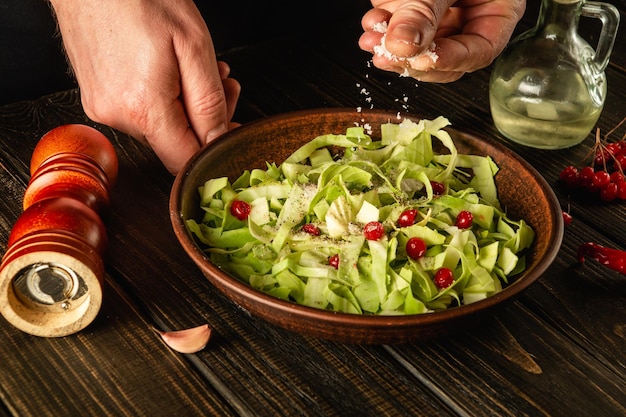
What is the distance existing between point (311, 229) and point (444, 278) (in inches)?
9.2

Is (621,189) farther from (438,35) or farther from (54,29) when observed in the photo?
(54,29)

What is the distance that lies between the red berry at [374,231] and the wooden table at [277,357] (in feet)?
0.56

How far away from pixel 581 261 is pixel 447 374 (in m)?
0.40

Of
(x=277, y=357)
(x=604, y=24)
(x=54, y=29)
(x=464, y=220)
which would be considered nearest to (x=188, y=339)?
(x=277, y=357)

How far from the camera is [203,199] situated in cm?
135

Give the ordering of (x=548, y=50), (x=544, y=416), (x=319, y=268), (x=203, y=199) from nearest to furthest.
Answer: (x=544, y=416) → (x=319, y=268) → (x=203, y=199) → (x=548, y=50)

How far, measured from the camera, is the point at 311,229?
1285mm

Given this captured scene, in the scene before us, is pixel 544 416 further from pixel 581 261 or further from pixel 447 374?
pixel 581 261

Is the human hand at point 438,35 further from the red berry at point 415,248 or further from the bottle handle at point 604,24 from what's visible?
the red berry at point 415,248

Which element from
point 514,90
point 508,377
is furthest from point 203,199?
point 514,90

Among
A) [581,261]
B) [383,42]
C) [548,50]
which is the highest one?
[383,42]

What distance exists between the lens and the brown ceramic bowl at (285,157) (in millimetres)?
1041

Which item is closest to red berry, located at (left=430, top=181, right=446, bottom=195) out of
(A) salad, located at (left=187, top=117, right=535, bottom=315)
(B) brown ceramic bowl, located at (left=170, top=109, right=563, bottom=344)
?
(A) salad, located at (left=187, top=117, right=535, bottom=315)

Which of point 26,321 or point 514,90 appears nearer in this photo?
point 26,321
